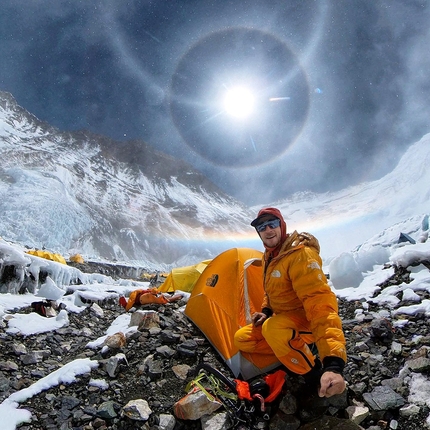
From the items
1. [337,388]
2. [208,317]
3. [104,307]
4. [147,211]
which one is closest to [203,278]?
[208,317]

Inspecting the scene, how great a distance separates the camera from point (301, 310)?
3.18 meters

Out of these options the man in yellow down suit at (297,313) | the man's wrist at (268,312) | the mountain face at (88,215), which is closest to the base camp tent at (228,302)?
the man in yellow down suit at (297,313)

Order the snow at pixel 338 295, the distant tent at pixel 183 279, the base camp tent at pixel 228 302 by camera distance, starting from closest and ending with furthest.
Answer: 1. the snow at pixel 338 295
2. the base camp tent at pixel 228 302
3. the distant tent at pixel 183 279

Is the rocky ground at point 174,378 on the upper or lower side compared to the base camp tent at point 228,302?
lower

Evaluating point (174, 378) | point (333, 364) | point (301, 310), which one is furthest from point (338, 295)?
point (333, 364)

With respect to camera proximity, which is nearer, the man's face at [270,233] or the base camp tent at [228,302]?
the man's face at [270,233]

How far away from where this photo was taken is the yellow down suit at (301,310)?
2465mm

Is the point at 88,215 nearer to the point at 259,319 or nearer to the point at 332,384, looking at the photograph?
the point at 259,319

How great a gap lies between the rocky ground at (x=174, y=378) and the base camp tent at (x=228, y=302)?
226 mm

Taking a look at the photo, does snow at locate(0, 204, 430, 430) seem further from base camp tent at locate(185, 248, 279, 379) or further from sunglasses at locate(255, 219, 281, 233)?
sunglasses at locate(255, 219, 281, 233)

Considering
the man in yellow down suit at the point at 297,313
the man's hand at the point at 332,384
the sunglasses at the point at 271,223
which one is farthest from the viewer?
the sunglasses at the point at 271,223

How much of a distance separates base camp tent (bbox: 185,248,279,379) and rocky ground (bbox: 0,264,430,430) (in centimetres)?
23

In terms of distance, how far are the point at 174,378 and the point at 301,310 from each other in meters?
1.80

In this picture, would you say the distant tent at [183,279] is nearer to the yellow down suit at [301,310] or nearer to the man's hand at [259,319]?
the man's hand at [259,319]
